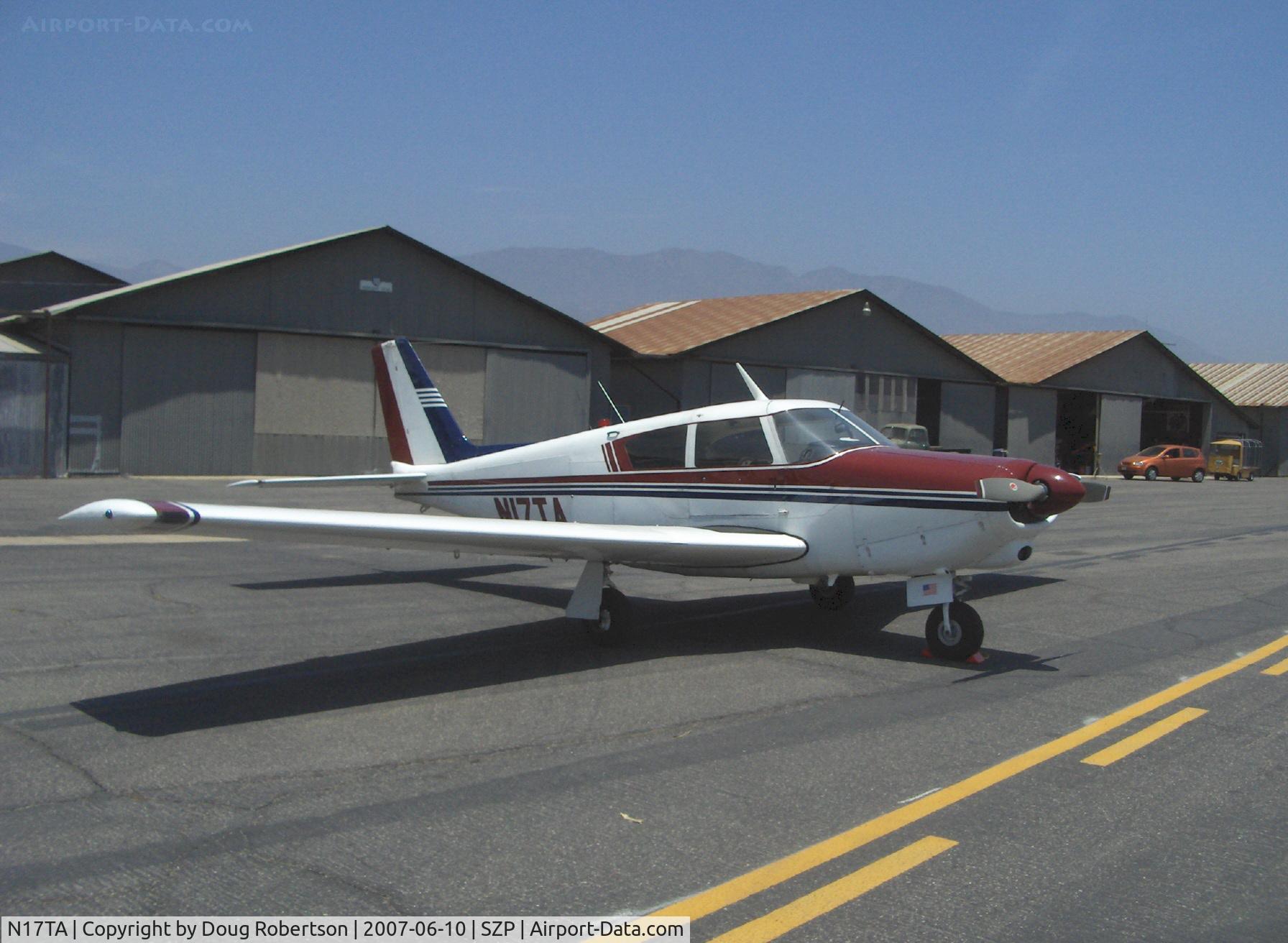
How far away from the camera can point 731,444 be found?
952 centimetres

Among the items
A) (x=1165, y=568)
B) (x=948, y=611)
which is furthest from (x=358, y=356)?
(x=948, y=611)

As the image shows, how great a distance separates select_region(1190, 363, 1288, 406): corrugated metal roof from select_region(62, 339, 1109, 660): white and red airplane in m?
58.5

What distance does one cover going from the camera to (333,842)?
15.0 feet

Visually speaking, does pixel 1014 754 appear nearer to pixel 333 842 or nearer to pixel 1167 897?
pixel 1167 897

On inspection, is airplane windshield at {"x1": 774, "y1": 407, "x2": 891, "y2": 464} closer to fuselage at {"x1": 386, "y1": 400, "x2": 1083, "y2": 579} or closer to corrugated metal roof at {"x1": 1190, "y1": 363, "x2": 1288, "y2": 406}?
fuselage at {"x1": 386, "y1": 400, "x2": 1083, "y2": 579}

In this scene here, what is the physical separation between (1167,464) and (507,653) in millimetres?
46264

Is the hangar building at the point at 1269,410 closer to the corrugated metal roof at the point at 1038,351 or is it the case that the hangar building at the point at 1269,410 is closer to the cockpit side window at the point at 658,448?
the corrugated metal roof at the point at 1038,351

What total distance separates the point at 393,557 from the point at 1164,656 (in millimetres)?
9107

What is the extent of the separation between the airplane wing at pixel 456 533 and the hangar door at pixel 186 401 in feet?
66.2

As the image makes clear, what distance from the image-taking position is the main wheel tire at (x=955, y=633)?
848 cm

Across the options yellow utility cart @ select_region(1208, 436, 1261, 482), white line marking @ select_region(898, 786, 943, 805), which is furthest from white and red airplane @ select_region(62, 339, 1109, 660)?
Result: yellow utility cart @ select_region(1208, 436, 1261, 482)

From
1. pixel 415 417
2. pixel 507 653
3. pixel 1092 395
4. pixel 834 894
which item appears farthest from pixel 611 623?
pixel 1092 395

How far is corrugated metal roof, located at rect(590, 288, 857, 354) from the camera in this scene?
37.1 meters

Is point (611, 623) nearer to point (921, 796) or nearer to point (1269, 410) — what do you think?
point (921, 796)
